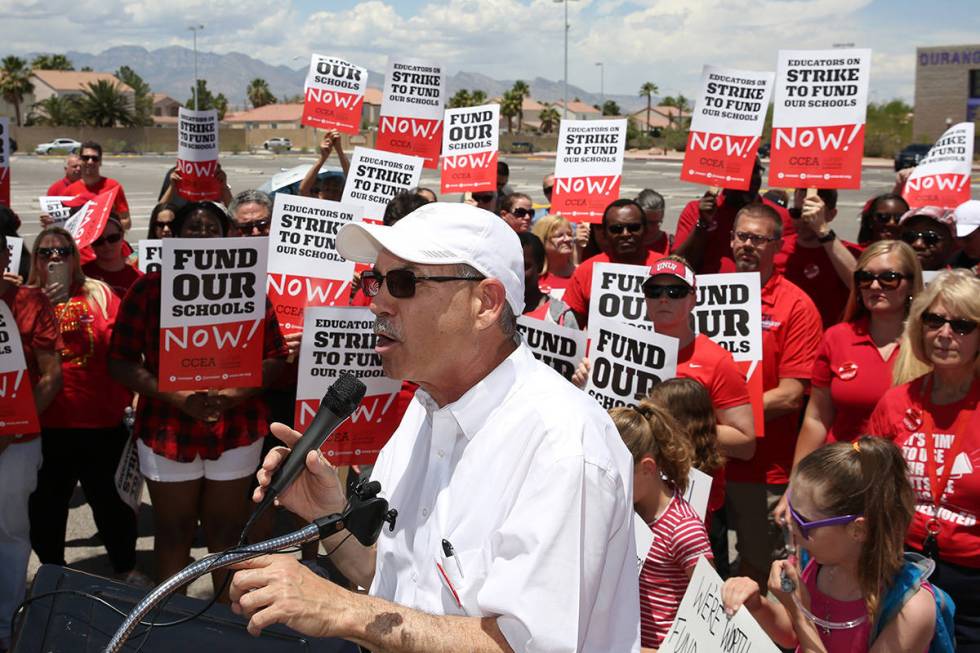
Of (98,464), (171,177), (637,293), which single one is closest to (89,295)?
(98,464)

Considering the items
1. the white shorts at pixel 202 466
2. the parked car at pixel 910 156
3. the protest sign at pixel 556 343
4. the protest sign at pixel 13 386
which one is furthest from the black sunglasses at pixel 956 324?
the parked car at pixel 910 156

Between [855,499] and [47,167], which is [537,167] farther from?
[855,499]

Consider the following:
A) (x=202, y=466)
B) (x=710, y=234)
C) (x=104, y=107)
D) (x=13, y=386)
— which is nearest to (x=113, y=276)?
(x=13, y=386)

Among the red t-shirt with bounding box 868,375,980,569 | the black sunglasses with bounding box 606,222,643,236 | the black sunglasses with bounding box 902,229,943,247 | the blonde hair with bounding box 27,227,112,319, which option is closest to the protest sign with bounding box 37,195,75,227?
the blonde hair with bounding box 27,227,112,319

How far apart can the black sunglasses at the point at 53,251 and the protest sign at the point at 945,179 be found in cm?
623

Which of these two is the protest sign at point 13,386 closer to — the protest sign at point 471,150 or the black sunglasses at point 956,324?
the black sunglasses at point 956,324

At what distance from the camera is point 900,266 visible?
Result: 4.71 metres

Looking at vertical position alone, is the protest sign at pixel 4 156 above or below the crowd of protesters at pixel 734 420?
above

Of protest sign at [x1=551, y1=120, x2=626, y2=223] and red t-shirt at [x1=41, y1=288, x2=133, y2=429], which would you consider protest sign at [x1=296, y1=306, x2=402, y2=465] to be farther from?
protest sign at [x1=551, y1=120, x2=626, y2=223]

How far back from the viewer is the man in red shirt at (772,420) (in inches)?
199

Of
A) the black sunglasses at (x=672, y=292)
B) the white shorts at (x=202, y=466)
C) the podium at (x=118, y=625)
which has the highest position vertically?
the black sunglasses at (x=672, y=292)

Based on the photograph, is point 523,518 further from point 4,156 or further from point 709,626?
point 4,156

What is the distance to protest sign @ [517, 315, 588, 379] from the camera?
16.3 ft

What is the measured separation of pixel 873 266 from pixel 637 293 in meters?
1.22
